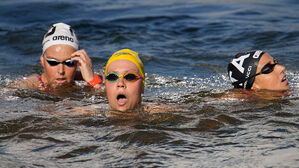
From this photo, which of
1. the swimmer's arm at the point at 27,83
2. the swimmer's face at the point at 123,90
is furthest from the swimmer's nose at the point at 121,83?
the swimmer's arm at the point at 27,83

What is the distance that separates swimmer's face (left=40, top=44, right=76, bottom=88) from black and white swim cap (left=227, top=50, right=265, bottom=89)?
10.00ft

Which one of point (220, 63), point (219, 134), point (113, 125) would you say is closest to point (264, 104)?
point (219, 134)

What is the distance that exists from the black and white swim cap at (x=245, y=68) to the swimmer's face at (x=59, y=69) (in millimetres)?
3048

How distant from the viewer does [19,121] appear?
6.04 metres

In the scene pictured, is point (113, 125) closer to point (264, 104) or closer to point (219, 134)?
point (219, 134)

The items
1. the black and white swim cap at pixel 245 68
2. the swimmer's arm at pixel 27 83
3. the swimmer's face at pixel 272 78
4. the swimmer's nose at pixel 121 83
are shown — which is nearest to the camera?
the swimmer's nose at pixel 121 83

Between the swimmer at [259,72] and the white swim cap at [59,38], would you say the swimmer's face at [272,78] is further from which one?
the white swim cap at [59,38]

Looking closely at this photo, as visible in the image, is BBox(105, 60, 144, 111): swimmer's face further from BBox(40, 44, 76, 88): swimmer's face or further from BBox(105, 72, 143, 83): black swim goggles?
BBox(40, 44, 76, 88): swimmer's face

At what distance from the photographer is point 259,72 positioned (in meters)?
7.75

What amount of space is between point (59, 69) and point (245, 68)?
3.46 meters

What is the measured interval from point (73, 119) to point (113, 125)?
2.27 ft

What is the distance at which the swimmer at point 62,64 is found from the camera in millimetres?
7957

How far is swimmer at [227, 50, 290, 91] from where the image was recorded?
765 cm

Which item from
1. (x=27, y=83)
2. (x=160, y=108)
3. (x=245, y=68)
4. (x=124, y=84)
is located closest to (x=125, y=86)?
(x=124, y=84)
